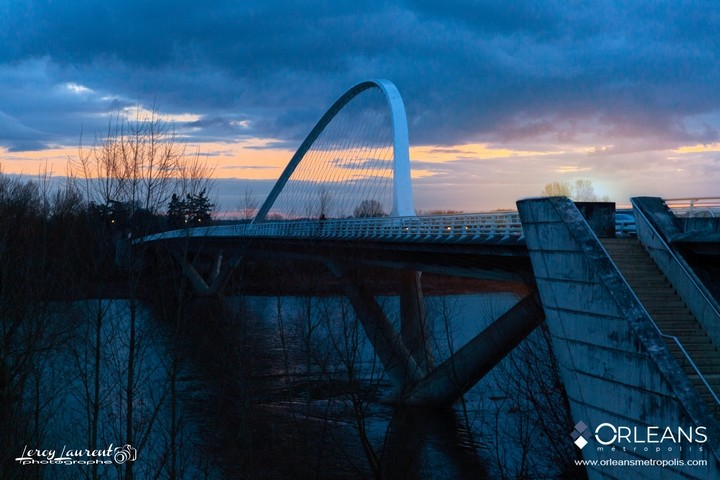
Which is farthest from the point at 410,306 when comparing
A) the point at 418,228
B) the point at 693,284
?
the point at 693,284

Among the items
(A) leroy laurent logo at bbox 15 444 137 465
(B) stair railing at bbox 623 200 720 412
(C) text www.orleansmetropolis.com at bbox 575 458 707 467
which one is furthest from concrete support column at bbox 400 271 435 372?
(C) text www.orleansmetropolis.com at bbox 575 458 707 467

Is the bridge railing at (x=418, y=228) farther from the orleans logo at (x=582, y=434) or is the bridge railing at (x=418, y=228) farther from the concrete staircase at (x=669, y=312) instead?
the orleans logo at (x=582, y=434)

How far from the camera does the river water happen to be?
47.0 feet

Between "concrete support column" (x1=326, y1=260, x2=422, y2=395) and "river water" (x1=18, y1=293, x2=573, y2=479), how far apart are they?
1128 millimetres

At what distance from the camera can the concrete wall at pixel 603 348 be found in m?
9.43

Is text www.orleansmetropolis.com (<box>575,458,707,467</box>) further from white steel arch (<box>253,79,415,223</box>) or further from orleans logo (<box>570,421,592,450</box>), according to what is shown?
white steel arch (<box>253,79,415,223</box>)

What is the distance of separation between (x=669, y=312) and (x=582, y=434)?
2.32 m

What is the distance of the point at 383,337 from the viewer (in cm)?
2470

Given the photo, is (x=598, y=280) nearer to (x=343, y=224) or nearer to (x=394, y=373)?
(x=394, y=373)

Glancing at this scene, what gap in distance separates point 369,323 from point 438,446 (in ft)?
19.3

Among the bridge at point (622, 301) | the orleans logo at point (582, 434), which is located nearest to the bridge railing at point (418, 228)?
the bridge at point (622, 301)

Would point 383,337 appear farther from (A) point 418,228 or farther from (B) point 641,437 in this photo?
(B) point 641,437

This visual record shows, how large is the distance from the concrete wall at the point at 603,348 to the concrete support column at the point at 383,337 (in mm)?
10510

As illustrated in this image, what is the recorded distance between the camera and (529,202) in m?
13.1
